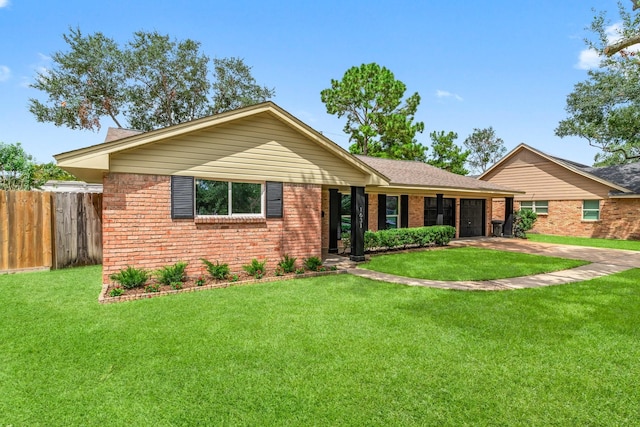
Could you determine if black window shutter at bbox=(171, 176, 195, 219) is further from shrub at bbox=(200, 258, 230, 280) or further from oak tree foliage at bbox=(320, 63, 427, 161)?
oak tree foliage at bbox=(320, 63, 427, 161)

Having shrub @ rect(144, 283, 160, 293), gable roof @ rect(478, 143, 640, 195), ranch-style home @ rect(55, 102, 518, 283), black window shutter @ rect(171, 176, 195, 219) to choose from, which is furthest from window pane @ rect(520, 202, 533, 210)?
shrub @ rect(144, 283, 160, 293)

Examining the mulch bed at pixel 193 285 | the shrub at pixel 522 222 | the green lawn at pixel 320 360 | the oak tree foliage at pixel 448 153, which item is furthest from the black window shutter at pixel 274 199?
the oak tree foliage at pixel 448 153

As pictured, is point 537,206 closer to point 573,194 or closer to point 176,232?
point 573,194

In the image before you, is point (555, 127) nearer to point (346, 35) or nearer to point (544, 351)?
point (346, 35)

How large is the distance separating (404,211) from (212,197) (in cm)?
956

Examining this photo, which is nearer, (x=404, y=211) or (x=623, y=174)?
(x=404, y=211)

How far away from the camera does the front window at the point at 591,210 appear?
1961cm

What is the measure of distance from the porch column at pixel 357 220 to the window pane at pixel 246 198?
10.4 feet

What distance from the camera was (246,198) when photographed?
28.2 ft

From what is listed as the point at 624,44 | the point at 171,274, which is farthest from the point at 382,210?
the point at 171,274

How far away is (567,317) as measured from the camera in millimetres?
5328

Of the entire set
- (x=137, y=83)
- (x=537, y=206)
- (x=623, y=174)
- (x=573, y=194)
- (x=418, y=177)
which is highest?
(x=137, y=83)

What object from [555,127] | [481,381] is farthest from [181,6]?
[555,127]

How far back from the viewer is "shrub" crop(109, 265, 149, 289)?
6.59m
